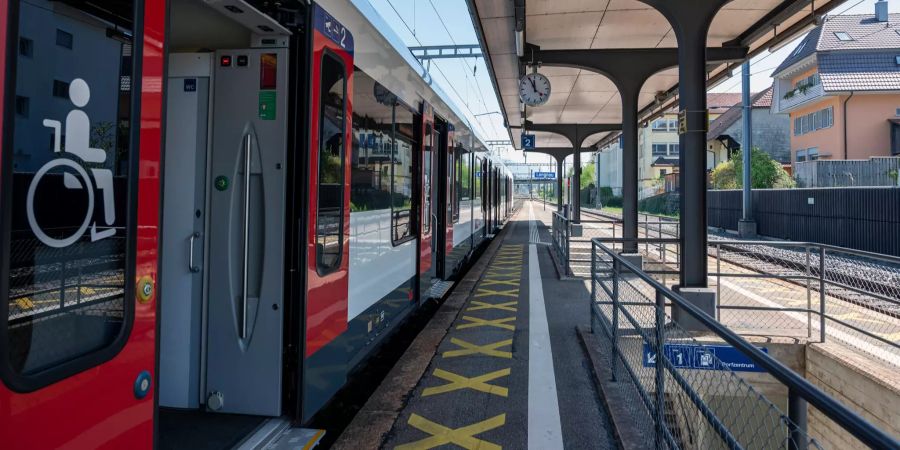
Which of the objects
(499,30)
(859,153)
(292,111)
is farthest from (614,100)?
(859,153)

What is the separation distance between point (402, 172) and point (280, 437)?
3301 millimetres

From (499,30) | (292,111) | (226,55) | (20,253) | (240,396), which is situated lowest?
(240,396)

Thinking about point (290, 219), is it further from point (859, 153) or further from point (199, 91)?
point (859, 153)

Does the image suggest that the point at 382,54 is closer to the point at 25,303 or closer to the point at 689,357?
the point at 689,357

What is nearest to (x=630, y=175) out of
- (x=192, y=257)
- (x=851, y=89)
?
(x=192, y=257)

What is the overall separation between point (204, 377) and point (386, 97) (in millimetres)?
2784

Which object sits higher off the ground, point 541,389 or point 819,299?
point 819,299

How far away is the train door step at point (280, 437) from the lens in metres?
3.00

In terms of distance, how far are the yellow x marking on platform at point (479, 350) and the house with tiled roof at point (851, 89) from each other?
3119 centimetres

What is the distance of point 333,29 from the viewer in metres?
3.57

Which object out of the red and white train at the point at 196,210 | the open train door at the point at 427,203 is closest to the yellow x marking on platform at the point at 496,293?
the open train door at the point at 427,203

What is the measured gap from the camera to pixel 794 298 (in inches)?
333

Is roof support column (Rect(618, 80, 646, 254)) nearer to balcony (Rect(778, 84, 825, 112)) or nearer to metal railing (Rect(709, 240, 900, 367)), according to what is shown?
metal railing (Rect(709, 240, 900, 367))

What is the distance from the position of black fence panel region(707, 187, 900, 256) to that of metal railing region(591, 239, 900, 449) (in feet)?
40.3
